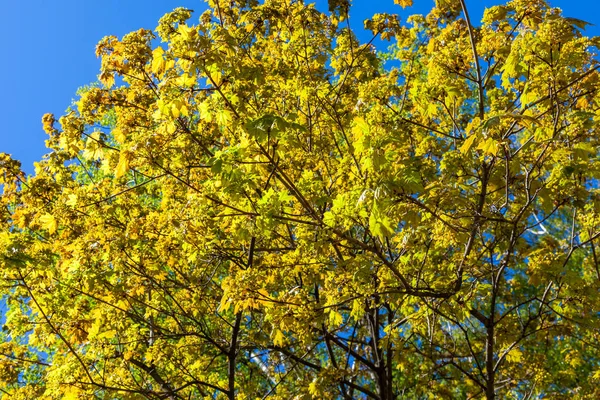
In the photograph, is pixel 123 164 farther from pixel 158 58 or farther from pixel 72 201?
pixel 72 201

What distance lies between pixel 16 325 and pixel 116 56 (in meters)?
3.35

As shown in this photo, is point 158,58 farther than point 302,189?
No

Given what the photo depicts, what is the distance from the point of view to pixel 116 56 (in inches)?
202

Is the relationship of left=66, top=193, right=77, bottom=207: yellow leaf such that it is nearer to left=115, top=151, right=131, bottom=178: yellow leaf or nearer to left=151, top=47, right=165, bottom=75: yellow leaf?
left=115, top=151, right=131, bottom=178: yellow leaf

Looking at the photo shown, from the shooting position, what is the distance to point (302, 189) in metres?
4.81

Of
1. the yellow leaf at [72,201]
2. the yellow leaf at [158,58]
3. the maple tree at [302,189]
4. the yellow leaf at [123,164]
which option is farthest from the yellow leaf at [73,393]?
the yellow leaf at [158,58]

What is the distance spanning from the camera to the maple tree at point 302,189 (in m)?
3.92

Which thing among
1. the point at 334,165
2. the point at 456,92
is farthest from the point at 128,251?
the point at 456,92

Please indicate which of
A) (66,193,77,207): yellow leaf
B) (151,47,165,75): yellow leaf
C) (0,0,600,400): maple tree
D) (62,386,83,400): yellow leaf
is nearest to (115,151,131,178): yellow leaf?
(0,0,600,400): maple tree

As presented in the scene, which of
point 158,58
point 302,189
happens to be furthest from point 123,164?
point 302,189

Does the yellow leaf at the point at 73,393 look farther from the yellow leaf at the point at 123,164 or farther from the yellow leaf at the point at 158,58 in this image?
the yellow leaf at the point at 158,58

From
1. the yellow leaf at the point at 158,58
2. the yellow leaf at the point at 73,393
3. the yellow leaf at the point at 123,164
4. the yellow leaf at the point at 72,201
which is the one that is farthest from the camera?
the yellow leaf at the point at 72,201

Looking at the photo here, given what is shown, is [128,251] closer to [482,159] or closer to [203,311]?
[203,311]

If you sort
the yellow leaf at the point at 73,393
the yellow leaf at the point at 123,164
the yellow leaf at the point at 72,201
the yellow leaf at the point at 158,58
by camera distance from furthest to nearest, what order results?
the yellow leaf at the point at 72,201 → the yellow leaf at the point at 73,393 → the yellow leaf at the point at 123,164 → the yellow leaf at the point at 158,58
